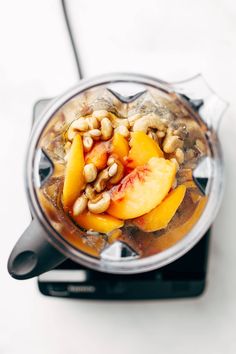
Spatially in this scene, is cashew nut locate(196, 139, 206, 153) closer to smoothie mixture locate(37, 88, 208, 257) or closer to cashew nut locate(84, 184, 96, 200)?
smoothie mixture locate(37, 88, 208, 257)

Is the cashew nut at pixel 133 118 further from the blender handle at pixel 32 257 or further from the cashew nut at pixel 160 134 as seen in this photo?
the blender handle at pixel 32 257

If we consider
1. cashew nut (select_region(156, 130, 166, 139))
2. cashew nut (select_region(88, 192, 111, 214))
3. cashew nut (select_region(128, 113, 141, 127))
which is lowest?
cashew nut (select_region(88, 192, 111, 214))

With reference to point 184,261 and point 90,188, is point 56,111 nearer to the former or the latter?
point 90,188

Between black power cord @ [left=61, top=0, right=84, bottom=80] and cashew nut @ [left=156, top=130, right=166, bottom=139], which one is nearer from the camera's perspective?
cashew nut @ [left=156, top=130, right=166, bottom=139]

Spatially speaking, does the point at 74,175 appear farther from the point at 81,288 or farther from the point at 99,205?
the point at 81,288

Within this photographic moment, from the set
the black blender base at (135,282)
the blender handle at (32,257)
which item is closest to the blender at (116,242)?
the blender handle at (32,257)

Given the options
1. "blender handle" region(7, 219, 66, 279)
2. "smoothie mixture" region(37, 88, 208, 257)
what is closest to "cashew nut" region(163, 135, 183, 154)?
"smoothie mixture" region(37, 88, 208, 257)

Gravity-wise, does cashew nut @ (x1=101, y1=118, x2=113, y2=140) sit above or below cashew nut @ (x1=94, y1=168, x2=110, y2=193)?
above
